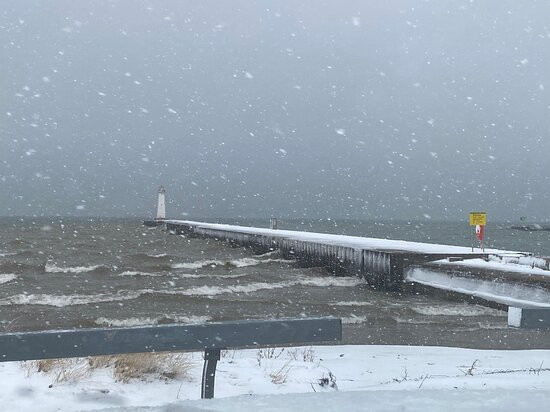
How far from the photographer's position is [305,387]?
527cm

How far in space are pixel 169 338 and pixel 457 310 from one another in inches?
465

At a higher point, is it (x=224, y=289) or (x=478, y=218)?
(x=478, y=218)

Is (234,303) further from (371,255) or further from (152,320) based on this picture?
(371,255)

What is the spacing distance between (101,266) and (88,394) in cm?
2491

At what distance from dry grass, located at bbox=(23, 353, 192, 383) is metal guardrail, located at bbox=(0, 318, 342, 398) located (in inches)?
41.4

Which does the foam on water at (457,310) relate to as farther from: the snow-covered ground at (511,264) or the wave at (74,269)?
the wave at (74,269)

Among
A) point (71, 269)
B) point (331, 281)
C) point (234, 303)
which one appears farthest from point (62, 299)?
point (71, 269)

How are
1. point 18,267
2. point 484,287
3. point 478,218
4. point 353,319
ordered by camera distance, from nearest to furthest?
point 353,319
point 484,287
point 478,218
point 18,267

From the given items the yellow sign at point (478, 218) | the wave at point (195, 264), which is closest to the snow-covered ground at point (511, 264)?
the yellow sign at point (478, 218)

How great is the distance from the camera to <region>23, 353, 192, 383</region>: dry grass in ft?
16.4

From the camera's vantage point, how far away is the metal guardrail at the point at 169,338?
366 cm

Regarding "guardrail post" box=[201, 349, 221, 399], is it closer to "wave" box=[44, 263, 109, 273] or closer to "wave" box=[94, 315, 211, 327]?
"wave" box=[94, 315, 211, 327]

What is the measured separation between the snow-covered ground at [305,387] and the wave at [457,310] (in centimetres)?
636

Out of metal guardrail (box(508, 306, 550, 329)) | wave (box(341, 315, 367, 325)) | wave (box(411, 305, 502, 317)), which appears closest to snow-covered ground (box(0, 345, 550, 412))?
metal guardrail (box(508, 306, 550, 329))
